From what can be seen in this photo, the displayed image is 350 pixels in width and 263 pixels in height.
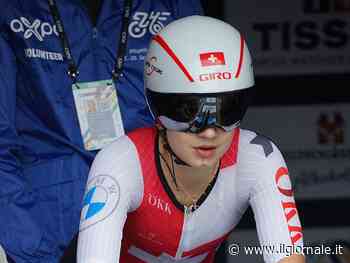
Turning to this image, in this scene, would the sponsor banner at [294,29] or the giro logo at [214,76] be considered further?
the sponsor banner at [294,29]

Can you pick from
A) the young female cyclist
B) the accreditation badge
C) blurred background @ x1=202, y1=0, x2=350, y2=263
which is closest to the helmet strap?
the young female cyclist

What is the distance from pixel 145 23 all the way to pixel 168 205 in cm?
70

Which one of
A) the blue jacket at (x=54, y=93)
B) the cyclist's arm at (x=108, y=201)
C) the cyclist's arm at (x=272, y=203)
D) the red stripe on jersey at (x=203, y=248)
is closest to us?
the cyclist's arm at (x=108, y=201)

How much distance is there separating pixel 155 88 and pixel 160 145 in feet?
0.67

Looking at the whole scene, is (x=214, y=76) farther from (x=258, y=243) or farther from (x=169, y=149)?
(x=258, y=243)

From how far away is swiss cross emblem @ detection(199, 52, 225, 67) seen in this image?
2.80m

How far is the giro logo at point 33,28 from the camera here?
3.39 metres

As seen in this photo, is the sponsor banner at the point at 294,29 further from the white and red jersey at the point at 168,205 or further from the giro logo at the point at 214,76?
the giro logo at the point at 214,76

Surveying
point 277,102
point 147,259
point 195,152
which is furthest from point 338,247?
point 195,152

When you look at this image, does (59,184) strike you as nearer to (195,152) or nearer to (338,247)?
(195,152)

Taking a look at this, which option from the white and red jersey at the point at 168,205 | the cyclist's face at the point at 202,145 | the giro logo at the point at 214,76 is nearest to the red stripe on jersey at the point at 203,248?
the white and red jersey at the point at 168,205

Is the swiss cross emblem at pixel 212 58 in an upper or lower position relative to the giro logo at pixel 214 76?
upper

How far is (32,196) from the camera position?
3.30 meters

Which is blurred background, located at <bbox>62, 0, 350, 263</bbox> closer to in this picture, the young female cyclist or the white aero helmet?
the young female cyclist
